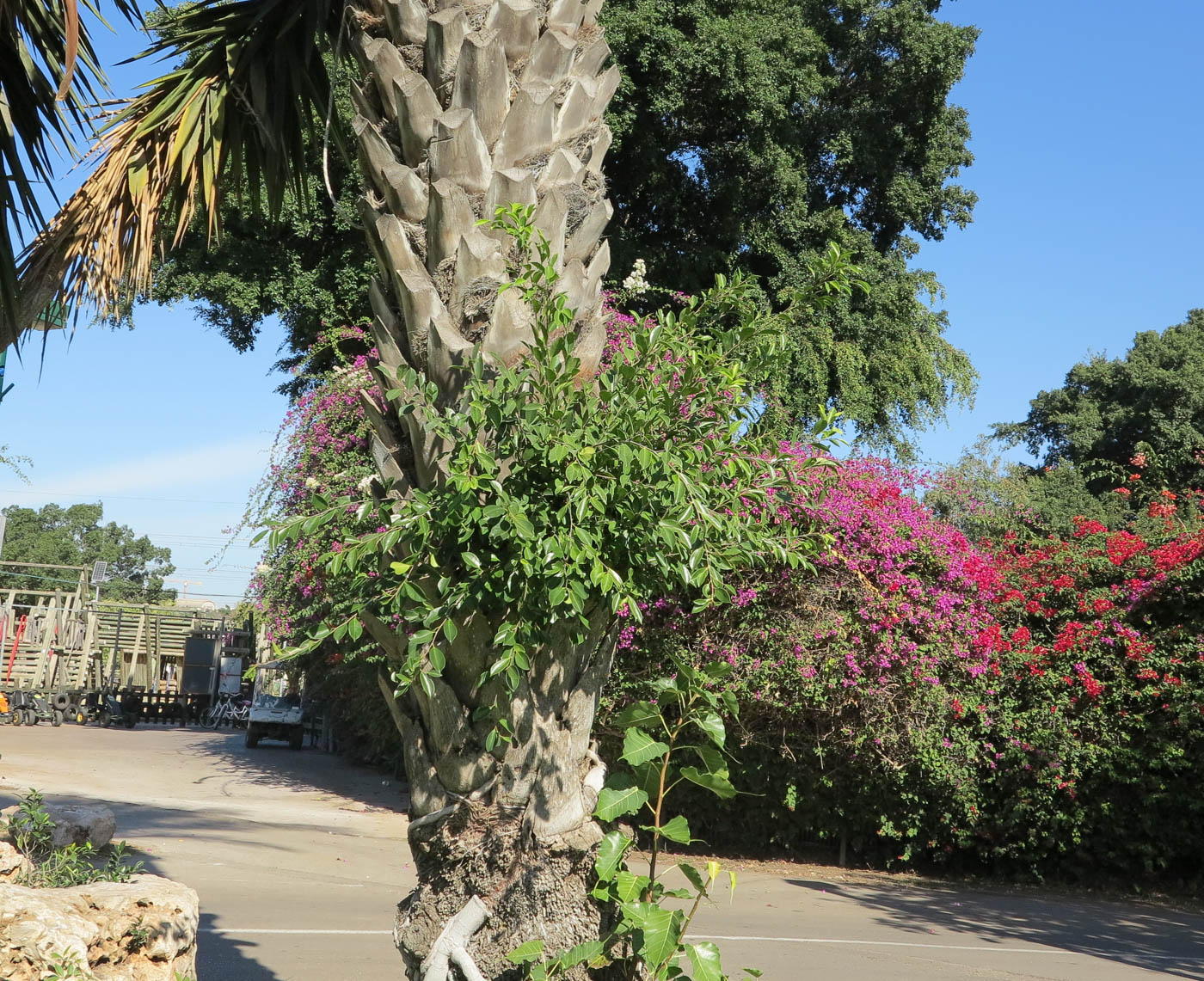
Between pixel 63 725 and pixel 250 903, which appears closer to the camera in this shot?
pixel 250 903

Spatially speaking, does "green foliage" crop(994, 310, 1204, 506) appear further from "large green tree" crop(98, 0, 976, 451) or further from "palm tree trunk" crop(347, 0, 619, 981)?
"palm tree trunk" crop(347, 0, 619, 981)

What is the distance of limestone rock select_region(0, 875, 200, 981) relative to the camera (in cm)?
337

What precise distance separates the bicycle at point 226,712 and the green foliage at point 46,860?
79.6 ft

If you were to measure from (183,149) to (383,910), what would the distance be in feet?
20.9

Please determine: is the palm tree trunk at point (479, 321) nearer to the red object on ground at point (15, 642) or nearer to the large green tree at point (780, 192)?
the large green tree at point (780, 192)

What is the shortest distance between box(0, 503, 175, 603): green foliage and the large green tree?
55.3m

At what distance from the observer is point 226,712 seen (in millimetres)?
28469

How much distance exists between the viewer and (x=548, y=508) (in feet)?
6.93

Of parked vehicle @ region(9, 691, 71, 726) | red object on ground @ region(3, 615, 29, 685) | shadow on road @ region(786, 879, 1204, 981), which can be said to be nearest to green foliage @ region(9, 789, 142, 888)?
shadow on road @ region(786, 879, 1204, 981)

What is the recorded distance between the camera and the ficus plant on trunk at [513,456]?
6.77ft

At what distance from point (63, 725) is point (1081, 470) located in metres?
26.4

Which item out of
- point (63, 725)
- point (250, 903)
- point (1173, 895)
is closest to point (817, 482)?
point (250, 903)

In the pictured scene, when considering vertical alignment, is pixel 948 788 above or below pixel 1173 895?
above

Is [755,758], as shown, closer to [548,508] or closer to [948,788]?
[948,788]
